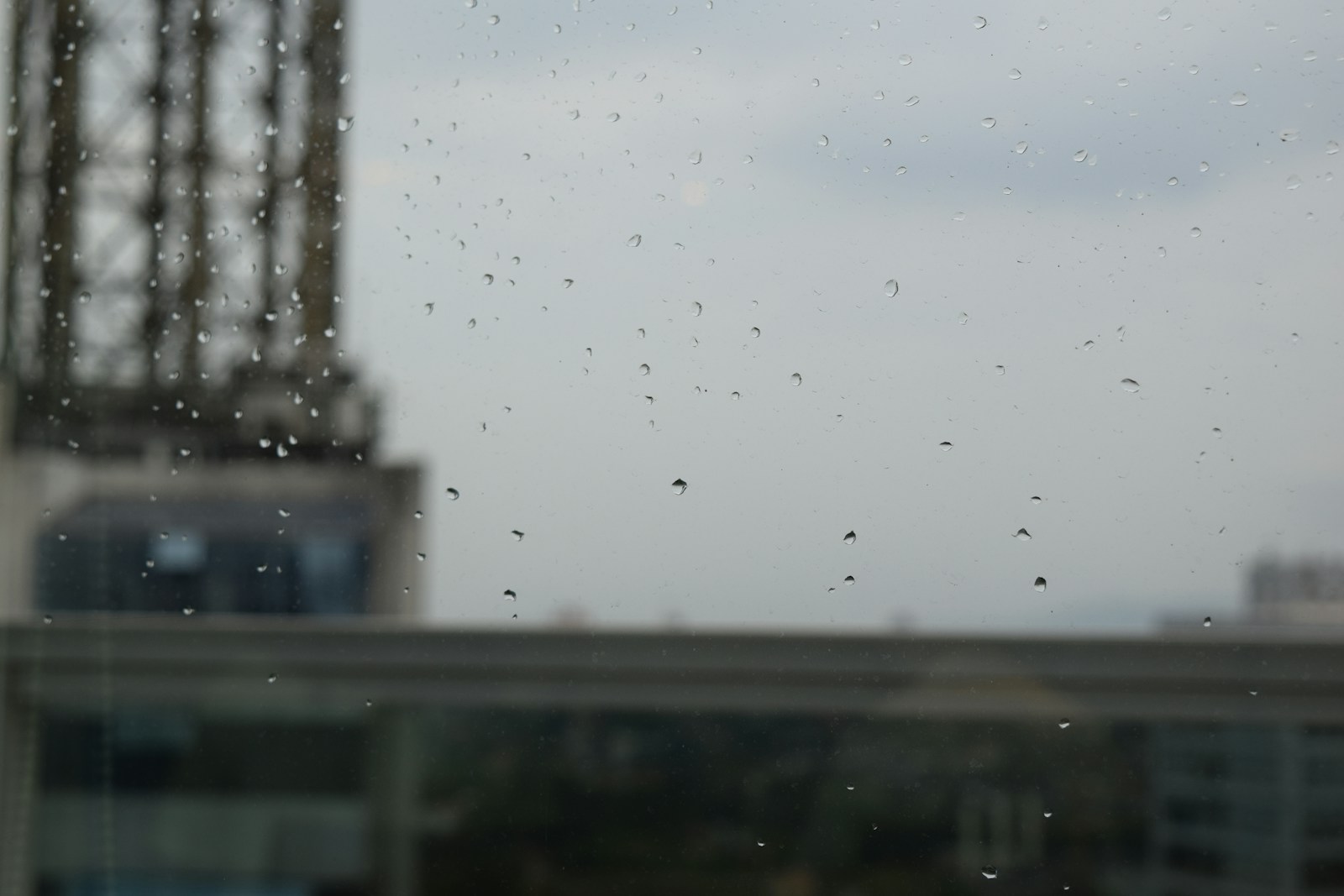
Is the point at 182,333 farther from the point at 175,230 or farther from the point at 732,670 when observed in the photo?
the point at 732,670

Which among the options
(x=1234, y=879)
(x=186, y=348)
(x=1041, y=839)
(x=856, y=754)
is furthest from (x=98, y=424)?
(x=1234, y=879)

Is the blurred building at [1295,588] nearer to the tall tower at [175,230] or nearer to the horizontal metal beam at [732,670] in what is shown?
the horizontal metal beam at [732,670]

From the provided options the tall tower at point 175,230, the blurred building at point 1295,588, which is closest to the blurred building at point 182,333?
the tall tower at point 175,230

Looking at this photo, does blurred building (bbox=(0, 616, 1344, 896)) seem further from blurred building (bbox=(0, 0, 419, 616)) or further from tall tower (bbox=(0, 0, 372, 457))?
tall tower (bbox=(0, 0, 372, 457))

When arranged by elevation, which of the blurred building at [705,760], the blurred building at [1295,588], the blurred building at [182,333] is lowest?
the blurred building at [705,760]

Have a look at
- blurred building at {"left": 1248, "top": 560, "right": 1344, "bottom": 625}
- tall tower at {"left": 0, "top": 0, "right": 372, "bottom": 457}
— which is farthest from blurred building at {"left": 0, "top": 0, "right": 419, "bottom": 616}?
blurred building at {"left": 1248, "top": 560, "right": 1344, "bottom": 625}

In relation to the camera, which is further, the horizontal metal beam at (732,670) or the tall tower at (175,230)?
the tall tower at (175,230)

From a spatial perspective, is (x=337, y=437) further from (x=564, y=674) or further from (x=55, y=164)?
(x=55, y=164)

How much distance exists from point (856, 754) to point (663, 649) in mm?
183

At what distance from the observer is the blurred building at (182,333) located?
1010 millimetres

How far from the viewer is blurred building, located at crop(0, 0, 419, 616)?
101 centimetres

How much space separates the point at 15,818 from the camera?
119 centimetres

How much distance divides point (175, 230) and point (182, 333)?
4.2 inches

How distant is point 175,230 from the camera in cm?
108
